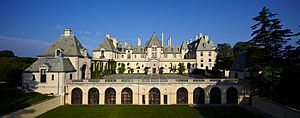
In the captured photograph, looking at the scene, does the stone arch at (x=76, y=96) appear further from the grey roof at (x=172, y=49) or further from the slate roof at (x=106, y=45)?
the grey roof at (x=172, y=49)

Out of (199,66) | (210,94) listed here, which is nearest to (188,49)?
(199,66)

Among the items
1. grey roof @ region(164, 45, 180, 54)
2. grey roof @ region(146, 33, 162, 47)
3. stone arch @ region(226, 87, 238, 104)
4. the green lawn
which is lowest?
the green lawn

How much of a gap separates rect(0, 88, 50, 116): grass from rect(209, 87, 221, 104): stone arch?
2277 centimetres

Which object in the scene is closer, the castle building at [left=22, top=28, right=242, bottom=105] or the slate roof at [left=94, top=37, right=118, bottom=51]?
the castle building at [left=22, top=28, right=242, bottom=105]

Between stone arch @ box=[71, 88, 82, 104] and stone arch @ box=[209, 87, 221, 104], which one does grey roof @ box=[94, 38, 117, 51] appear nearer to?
stone arch @ box=[71, 88, 82, 104]

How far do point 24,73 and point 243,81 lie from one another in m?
31.4

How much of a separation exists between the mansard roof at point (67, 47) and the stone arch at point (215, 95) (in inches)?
857

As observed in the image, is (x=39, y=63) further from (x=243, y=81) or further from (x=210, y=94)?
(x=243, y=81)

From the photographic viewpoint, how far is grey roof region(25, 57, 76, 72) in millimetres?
33531

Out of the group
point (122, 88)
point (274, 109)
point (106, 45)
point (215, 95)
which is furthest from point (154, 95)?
point (106, 45)

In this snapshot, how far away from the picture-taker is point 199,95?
32656mm

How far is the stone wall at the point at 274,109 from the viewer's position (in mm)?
20389

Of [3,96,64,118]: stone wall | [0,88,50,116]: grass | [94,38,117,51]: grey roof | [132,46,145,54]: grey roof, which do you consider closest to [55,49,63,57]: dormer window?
[0,88,50,116]: grass

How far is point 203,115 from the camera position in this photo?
24.9 meters
